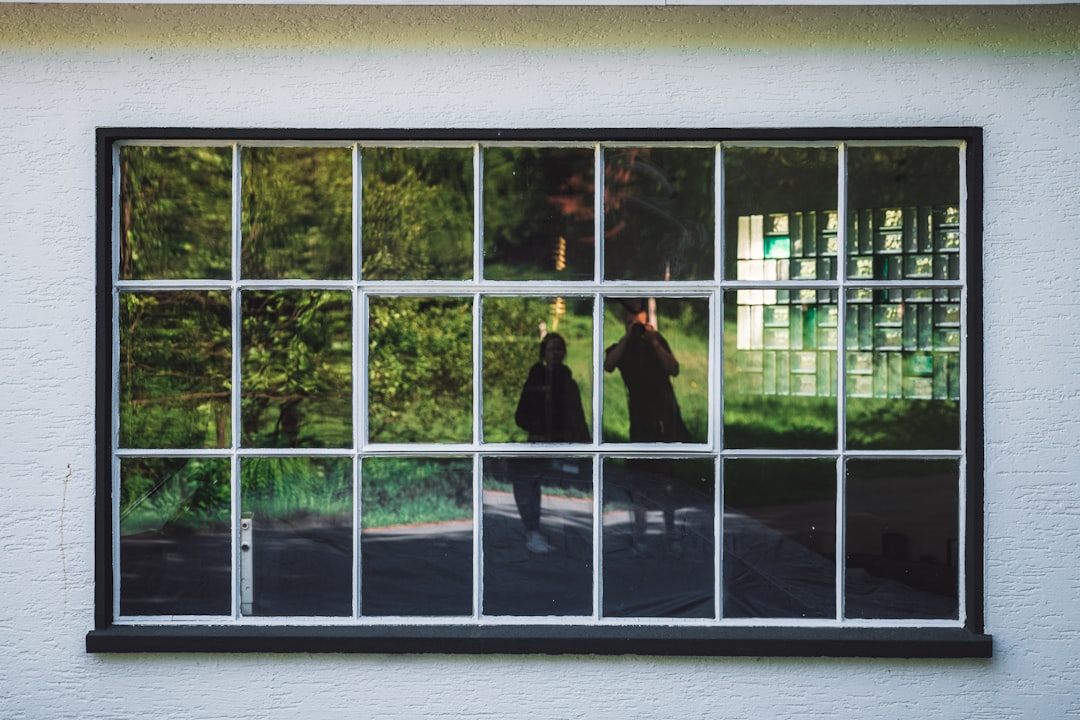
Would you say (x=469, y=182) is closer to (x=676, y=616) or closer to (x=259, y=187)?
(x=259, y=187)

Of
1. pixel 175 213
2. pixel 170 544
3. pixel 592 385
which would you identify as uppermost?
pixel 175 213

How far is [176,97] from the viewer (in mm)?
4191

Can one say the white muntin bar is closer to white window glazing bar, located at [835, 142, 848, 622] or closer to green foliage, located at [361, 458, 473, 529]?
green foliage, located at [361, 458, 473, 529]

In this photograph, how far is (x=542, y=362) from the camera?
173 inches

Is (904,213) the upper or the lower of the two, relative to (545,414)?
upper

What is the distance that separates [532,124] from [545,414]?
136 cm

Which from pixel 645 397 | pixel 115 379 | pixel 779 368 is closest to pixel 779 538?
pixel 779 368

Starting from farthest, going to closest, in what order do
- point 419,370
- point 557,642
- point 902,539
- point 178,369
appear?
point 419,370 < point 178,369 < point 902,539 < point 557,642

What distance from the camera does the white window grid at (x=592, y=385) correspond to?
4.24m

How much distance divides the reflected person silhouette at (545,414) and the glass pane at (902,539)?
→ 1337 millimetres

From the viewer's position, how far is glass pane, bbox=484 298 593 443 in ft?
14.2

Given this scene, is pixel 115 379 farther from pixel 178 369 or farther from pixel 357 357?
pixel 357 357

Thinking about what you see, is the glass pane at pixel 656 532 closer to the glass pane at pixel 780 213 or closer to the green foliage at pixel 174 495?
the glass pane at pixel 780 213

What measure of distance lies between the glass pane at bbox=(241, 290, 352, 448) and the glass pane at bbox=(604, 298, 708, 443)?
1.28 m
